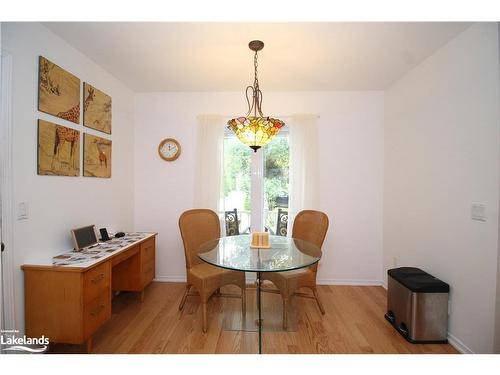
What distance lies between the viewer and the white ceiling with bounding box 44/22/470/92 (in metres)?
1.77

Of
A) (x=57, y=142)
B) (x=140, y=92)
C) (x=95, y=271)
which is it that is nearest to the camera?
(x=95, y=271)

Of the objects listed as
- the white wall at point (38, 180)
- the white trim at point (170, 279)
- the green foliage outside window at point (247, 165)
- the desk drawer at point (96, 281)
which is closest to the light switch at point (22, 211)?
the white wall at point (38, 180)

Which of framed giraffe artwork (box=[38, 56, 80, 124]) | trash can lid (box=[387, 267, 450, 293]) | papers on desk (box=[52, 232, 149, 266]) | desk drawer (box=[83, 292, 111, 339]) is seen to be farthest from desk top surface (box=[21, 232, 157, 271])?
trash can lid (box=[387, 267, 450, 293])

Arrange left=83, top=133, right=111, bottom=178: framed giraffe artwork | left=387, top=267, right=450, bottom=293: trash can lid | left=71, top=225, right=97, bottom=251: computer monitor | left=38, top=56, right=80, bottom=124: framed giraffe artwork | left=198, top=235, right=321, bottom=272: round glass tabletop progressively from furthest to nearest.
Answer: left=83, top=133, right=111, bottom=178: framed giraffe artwork → left=71, top=225, right=97, bottom=251: computer monitor → left=387, top=267, right=450, bottom=293: trash can lid → left=38, top=56, right=80, bottom=124: framed giraffe artwork → left=198, top=235, right=321, bottom=272: round glass tabletop

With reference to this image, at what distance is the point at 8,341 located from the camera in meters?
1.56

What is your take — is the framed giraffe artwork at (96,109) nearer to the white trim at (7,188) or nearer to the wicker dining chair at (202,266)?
the white trim at (7,188)

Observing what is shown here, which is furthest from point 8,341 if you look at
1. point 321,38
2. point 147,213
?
point 321,38

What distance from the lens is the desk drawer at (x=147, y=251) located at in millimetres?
2471

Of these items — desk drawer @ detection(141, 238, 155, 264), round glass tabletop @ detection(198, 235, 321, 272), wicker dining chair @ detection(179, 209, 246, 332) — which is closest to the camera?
round glass tabletop @ detection(198, 235, 321, 272)

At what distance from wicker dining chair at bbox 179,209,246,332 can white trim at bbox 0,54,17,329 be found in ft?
4.04

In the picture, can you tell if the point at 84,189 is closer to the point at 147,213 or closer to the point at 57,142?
the point at 57,142

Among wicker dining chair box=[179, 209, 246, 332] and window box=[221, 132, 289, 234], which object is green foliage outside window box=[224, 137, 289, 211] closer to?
window box=[221, 132, 289, 234]

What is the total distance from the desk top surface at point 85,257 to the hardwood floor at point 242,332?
70 cm

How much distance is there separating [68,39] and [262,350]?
3.07 m
